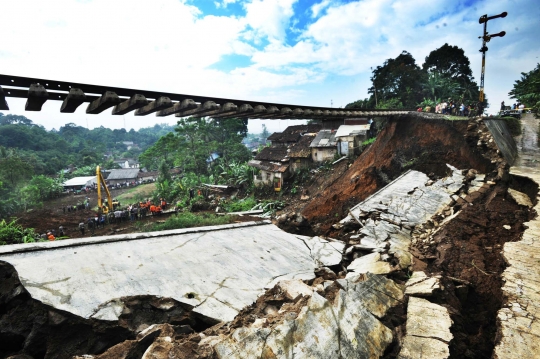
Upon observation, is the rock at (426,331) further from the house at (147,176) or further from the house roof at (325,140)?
the house at (147,176)

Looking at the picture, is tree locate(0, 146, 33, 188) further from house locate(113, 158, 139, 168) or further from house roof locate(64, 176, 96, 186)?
house locate(113, 158, 139, 168)

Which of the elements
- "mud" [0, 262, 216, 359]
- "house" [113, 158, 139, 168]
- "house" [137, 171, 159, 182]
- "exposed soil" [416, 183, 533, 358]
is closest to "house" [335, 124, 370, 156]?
"exposed soil" [416, 183, 533, 358]

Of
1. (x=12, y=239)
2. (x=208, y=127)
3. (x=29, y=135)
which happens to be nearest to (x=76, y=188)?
(x=208, y=127)

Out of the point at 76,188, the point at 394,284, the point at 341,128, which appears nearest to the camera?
the point at 394,284

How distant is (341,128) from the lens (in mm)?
23766

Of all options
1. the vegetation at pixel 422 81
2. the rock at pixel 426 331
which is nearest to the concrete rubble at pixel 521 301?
the rock at pixel 426 331

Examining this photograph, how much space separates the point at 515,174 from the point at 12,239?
70.2 ft

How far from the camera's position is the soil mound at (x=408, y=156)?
10812mm

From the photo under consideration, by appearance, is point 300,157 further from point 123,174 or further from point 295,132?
point 123,174

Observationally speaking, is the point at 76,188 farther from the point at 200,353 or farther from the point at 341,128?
the point at 200,353

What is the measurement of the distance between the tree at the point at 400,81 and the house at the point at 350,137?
1161cm

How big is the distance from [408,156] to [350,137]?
10.1 metres

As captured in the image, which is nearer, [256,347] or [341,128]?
[256,347]

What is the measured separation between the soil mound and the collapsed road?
4828 mm
